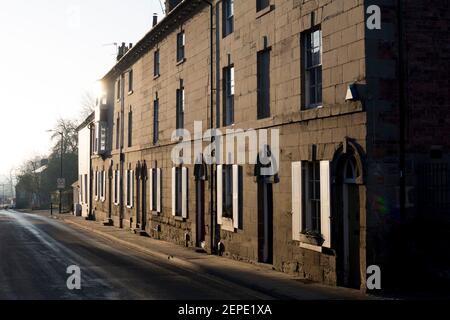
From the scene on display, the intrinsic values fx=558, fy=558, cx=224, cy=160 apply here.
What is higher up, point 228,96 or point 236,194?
point 228,96

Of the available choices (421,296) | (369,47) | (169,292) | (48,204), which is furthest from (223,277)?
(48,204)

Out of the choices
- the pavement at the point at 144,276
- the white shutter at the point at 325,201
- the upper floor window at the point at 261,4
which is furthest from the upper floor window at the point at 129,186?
the white shutter at the point at 325,201

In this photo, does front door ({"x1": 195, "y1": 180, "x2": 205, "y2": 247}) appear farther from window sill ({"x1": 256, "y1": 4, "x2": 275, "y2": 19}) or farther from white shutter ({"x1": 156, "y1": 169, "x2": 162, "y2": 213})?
window sill ({"x1": 256, "y1": 4, "x2": 275, "y2": 19})

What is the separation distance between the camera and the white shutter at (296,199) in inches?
567

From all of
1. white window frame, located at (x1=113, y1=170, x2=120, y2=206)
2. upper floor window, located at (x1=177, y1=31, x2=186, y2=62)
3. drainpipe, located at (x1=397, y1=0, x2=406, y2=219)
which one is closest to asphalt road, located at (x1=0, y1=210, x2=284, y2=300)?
drainpipe, located at (x1=397, y1=0, x2=406, y2=219)

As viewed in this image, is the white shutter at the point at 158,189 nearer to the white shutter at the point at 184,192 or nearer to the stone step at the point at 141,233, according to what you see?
the stone step at the point at 141,233

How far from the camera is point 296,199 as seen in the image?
14586 mm

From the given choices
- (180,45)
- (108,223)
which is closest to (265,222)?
(180,45)

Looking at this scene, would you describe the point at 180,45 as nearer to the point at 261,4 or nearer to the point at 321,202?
the point at 261,4

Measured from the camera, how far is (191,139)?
22672 mm

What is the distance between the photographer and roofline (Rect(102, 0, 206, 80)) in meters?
22.8

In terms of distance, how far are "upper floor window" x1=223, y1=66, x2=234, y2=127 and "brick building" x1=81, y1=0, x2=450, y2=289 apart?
4 cm

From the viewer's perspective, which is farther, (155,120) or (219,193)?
(155,120)

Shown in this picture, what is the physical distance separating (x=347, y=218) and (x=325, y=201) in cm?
68
